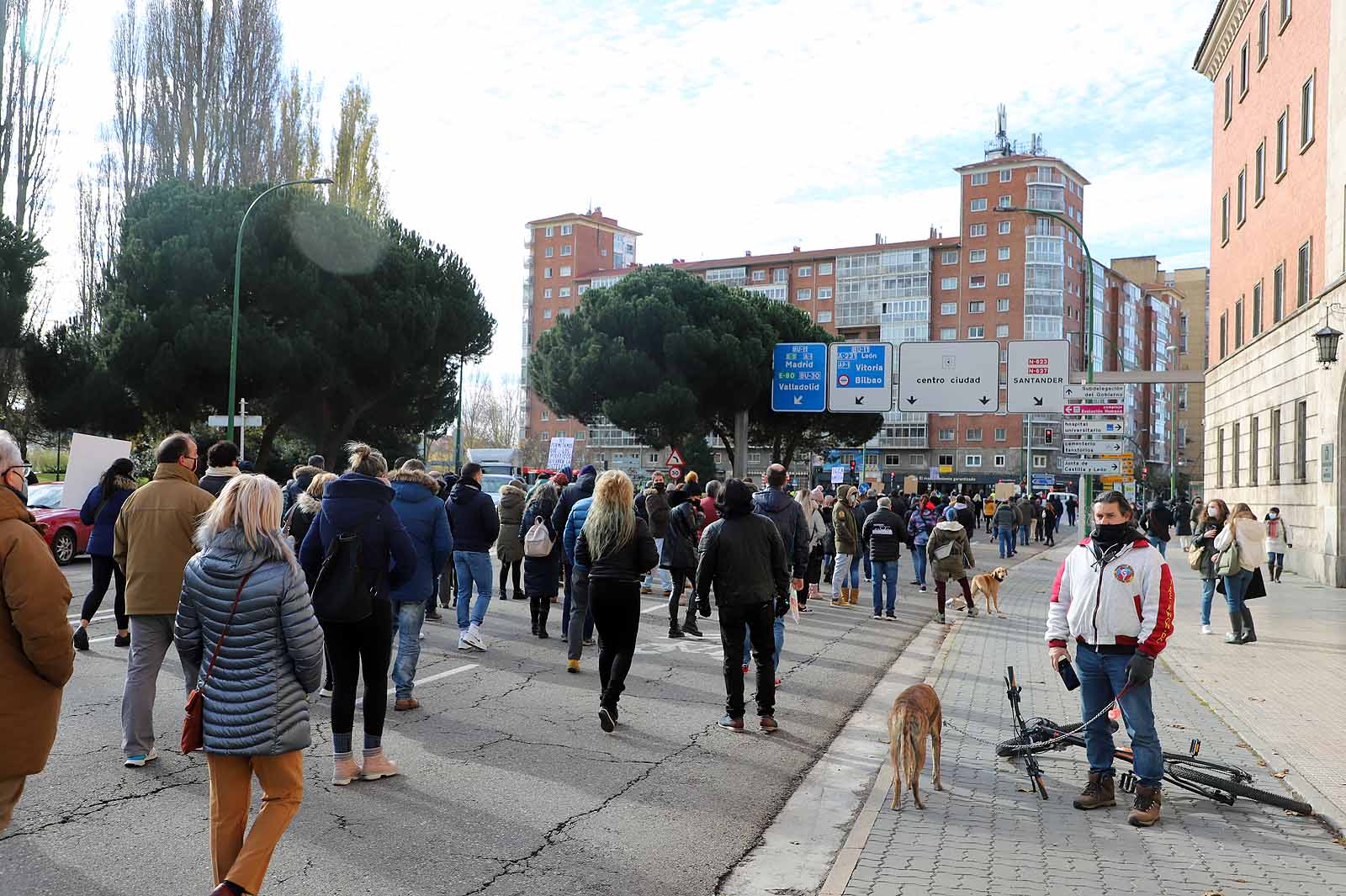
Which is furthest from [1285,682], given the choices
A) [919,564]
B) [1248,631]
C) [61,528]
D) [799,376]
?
[799,376]

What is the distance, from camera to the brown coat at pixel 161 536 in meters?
6.40

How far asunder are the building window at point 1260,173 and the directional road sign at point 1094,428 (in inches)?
573

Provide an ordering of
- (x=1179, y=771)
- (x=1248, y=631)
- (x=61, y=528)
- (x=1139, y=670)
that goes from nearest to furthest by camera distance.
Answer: (x=1139, y=670) < (x=1179, y=771) < (x=1248, y=631) < (x=61, y=528)

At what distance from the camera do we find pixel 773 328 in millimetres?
50344

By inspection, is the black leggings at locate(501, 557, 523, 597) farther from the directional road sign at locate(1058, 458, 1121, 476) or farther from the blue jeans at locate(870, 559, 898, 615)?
the directional road sign at locate(1058, 458, 1121, 476)

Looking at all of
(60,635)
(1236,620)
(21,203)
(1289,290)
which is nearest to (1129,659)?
(60,635)

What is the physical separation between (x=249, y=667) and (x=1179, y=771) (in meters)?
4.83

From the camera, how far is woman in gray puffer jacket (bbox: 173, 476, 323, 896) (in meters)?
3.95

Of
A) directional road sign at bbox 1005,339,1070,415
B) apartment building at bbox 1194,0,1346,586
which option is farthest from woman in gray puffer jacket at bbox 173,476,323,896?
apartment building at bbox 1194,0,1346,586

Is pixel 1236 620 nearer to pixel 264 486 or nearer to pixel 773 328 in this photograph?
pixel 264 486

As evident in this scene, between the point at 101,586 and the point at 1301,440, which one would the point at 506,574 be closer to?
the point at 101,586

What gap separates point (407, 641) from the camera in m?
7.99

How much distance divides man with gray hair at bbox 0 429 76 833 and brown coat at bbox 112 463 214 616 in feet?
9.58

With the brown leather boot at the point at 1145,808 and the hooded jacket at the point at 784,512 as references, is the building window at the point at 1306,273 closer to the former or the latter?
the hooded jacket at the point at 784,512
